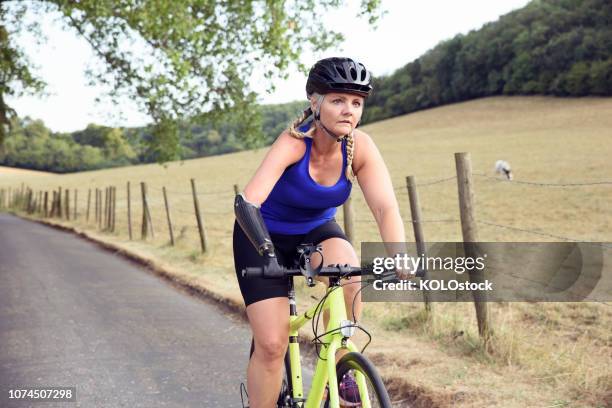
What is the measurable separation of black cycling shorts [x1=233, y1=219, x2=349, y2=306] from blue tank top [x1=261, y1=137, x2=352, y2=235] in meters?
0.05

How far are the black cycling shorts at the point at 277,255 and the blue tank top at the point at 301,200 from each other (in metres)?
0.05

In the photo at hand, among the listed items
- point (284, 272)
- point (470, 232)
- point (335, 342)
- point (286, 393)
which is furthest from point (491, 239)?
point (284, 272)

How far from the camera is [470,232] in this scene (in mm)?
6078

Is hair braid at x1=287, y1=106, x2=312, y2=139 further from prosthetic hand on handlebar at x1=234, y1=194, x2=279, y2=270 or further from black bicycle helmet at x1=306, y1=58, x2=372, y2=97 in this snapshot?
prosthetic hand on handlebar at x1=234, y1=194, x2=279, y2=270

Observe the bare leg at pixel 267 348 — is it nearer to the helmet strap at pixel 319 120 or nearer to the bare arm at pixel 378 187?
the bare arm at pixel 378 187

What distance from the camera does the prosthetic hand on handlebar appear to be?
2.64 metres

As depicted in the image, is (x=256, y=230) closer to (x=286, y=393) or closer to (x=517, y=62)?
(x=286, y=393)

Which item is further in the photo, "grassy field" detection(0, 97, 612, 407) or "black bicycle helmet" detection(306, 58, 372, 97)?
"grassy field" detection(0, 97, 612, 407)

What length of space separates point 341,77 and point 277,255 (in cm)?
103

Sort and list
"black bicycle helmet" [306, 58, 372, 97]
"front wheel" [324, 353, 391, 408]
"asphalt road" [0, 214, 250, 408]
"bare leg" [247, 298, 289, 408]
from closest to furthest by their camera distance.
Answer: "front wheel" [324, 353, 391, 408]
"black bicycle helmet" [306, 58, 372, 97]
"bare leg" [247, 298, 289, 408]
"asphalt road" [0, 214, 250, 408]

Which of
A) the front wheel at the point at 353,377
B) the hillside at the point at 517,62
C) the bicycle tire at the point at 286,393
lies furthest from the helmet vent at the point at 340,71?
the hillside at the point at 517,62

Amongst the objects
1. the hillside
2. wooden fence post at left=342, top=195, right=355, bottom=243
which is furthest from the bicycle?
the hillside

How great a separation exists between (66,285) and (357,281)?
336 inches

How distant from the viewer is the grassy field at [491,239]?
4.89m
